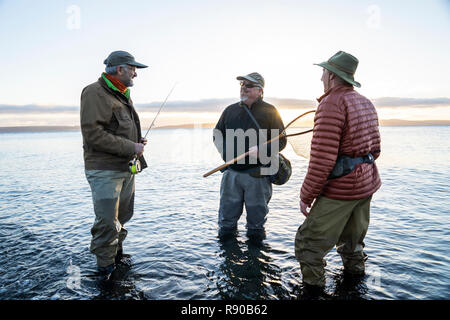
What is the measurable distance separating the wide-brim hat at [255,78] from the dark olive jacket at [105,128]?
200cm

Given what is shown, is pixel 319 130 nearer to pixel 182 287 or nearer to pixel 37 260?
pixel 182 287

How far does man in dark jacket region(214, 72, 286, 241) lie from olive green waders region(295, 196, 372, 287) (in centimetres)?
164

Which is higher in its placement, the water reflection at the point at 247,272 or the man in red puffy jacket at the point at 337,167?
the man in red puffy jacket at the point at 337,167

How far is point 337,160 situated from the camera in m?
3.35

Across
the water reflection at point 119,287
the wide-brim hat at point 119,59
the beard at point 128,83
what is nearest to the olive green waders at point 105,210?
the water reflection at point 119,287

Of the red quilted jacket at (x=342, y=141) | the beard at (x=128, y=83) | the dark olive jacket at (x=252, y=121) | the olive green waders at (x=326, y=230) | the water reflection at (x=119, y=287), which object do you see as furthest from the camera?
the dark olive jacket at (x=252, y=121)

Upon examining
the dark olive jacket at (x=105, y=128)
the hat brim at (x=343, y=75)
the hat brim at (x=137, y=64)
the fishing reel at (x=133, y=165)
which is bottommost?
the fishing reel at (x=133, y=165)

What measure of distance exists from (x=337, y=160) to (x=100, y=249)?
3.47 meters

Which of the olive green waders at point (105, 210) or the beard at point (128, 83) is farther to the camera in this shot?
the beard at point (128, 83)

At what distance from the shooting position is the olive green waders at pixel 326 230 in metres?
3.40

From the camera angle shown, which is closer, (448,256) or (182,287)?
(182,287)

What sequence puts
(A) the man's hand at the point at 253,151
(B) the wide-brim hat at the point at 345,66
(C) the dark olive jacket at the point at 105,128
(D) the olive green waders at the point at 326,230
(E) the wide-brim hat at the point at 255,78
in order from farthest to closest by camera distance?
(E) the wide-brim hat at the point at 255,78
(A) the man's hand at the point at 253,151
(C) the dark olive jacket at the point at 105,128
(D) the olive green waders at the point at 326,230
(B) the wide-brim hat at the point at 345,66

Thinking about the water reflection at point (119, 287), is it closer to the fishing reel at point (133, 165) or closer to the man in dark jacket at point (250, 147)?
the fishing reel at point (133, 165)
